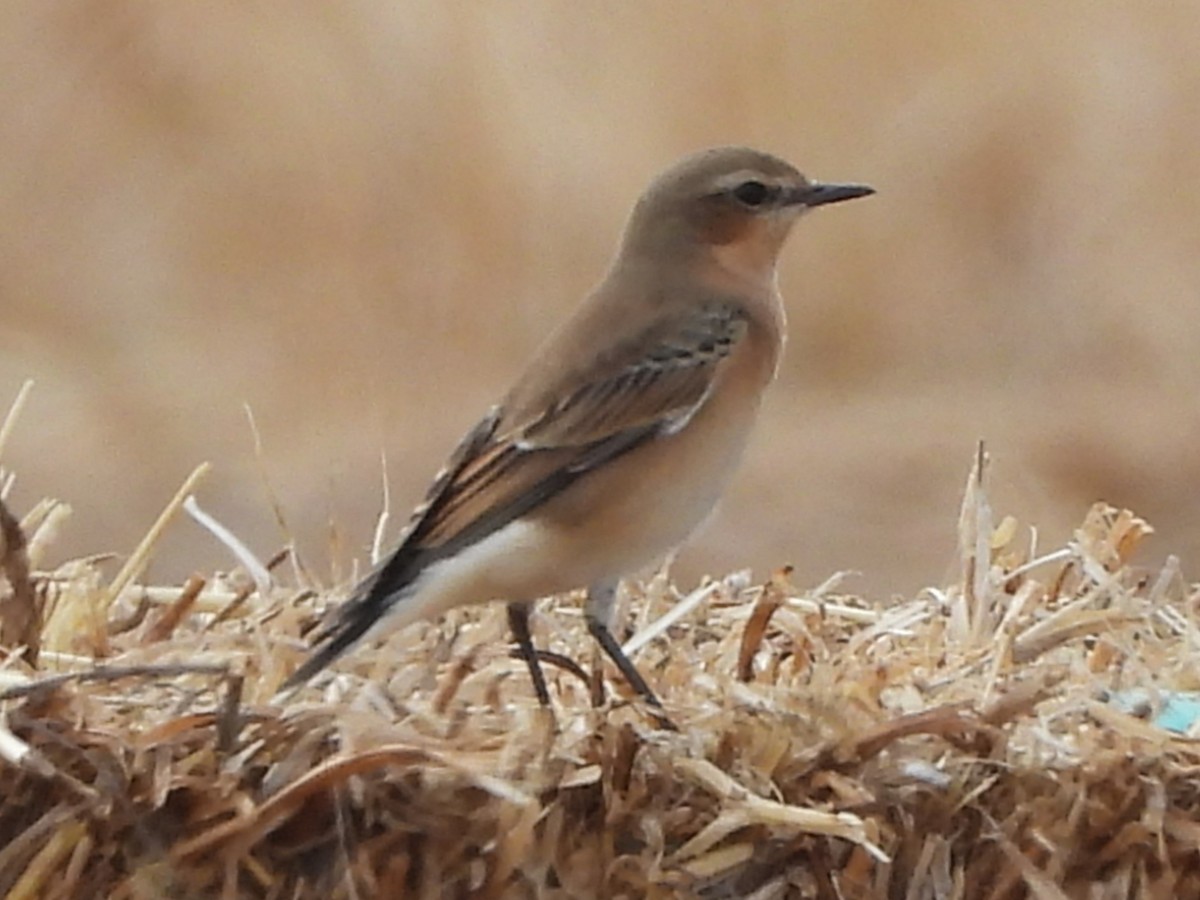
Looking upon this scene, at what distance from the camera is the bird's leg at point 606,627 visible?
4.34 feet

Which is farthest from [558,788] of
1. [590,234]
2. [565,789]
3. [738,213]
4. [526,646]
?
[590,234]

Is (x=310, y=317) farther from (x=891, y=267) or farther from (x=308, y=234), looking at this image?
(x=891, y=267)

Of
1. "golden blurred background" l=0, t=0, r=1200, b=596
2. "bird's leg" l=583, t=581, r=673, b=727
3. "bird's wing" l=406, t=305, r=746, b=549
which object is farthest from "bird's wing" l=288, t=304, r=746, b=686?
"golden blurred background" l=0, t=0, r=1200, b=596

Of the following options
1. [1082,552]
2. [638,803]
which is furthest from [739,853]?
[1082,552]

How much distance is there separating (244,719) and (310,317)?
4.47 ft

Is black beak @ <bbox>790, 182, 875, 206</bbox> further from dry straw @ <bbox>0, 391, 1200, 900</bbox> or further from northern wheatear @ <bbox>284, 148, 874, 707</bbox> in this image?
dry straw @ <bbox>0, 391, 1200, 900</bbox>

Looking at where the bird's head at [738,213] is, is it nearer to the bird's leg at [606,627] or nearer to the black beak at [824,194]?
the black beak at [824,194]

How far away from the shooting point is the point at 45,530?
1483mm

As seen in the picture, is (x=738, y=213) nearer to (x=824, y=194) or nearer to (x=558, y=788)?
(x=824, y=194)

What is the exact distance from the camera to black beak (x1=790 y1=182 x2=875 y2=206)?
4.92ft

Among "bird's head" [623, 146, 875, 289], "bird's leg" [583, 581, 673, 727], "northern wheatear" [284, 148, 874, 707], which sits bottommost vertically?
"bird's leg" [583, 581, 673, 727]

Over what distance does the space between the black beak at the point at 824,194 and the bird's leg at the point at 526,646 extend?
0.39 m

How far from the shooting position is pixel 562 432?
4.49ft

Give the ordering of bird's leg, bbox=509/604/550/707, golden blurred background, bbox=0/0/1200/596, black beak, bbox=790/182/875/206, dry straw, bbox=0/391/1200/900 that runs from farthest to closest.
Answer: golden blurred background, bbox=0/0/1200/596
black beak, bbox=790/182/875/206
bird's leg, bbox=509/604/550/707
dry straw, bbox=0/391/1200/900
